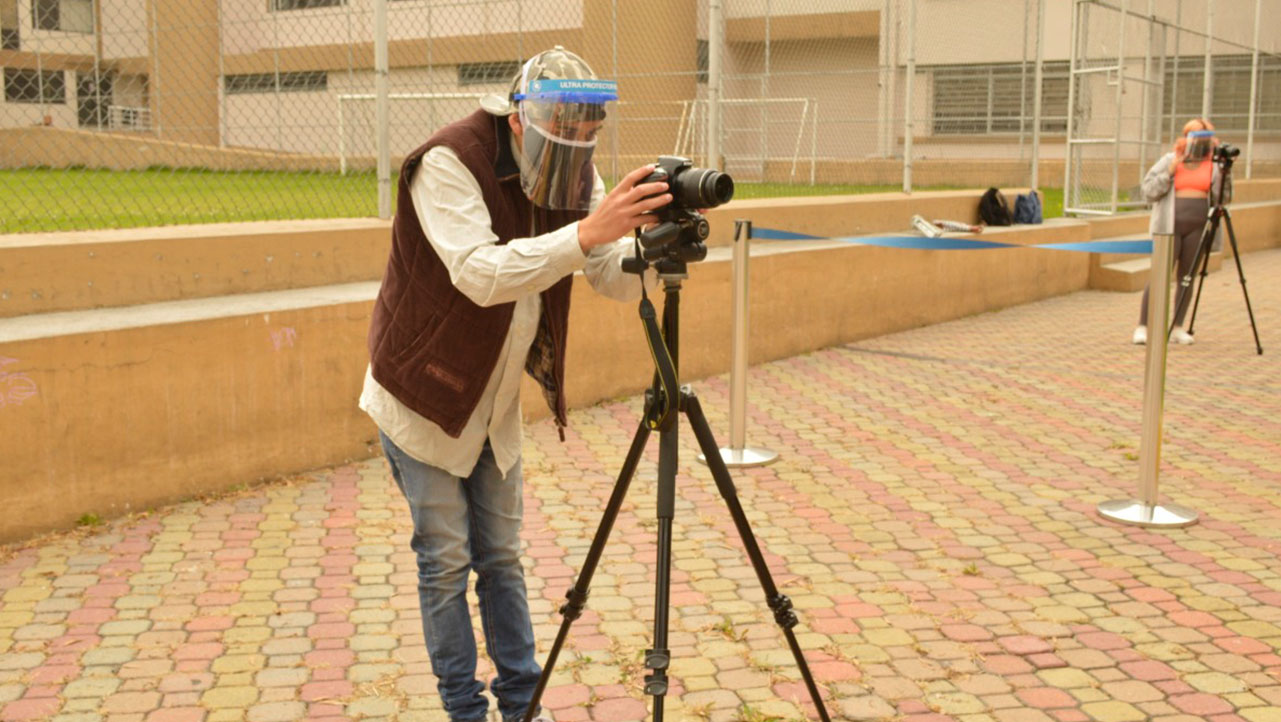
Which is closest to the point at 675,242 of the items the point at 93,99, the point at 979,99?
the point at 93,99

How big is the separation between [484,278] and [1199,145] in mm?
8586

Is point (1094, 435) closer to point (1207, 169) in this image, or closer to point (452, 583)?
point (1207, 169)

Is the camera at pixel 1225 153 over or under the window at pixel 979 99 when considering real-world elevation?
under

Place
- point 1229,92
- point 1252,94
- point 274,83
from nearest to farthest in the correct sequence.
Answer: point 274,83
point 1252,94
point 1229,92

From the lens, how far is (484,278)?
9.13 ft

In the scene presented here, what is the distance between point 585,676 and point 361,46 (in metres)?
6.63

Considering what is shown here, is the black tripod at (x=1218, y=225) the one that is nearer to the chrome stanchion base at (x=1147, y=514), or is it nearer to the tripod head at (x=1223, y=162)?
the tripod head at (x=1223, y=162)

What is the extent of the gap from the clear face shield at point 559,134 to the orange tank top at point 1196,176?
8.28 m

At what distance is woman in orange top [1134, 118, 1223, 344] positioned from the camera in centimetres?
983

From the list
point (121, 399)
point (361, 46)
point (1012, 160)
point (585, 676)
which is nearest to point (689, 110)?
point (1012, 160)

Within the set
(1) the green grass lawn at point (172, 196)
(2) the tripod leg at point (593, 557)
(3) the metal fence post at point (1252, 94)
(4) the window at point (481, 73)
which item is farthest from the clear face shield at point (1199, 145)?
(3) the metal fence post at point (1252, 94)

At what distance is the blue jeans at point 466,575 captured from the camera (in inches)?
126

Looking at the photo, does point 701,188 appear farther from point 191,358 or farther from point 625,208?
point 191,358

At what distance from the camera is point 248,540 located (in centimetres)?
523
